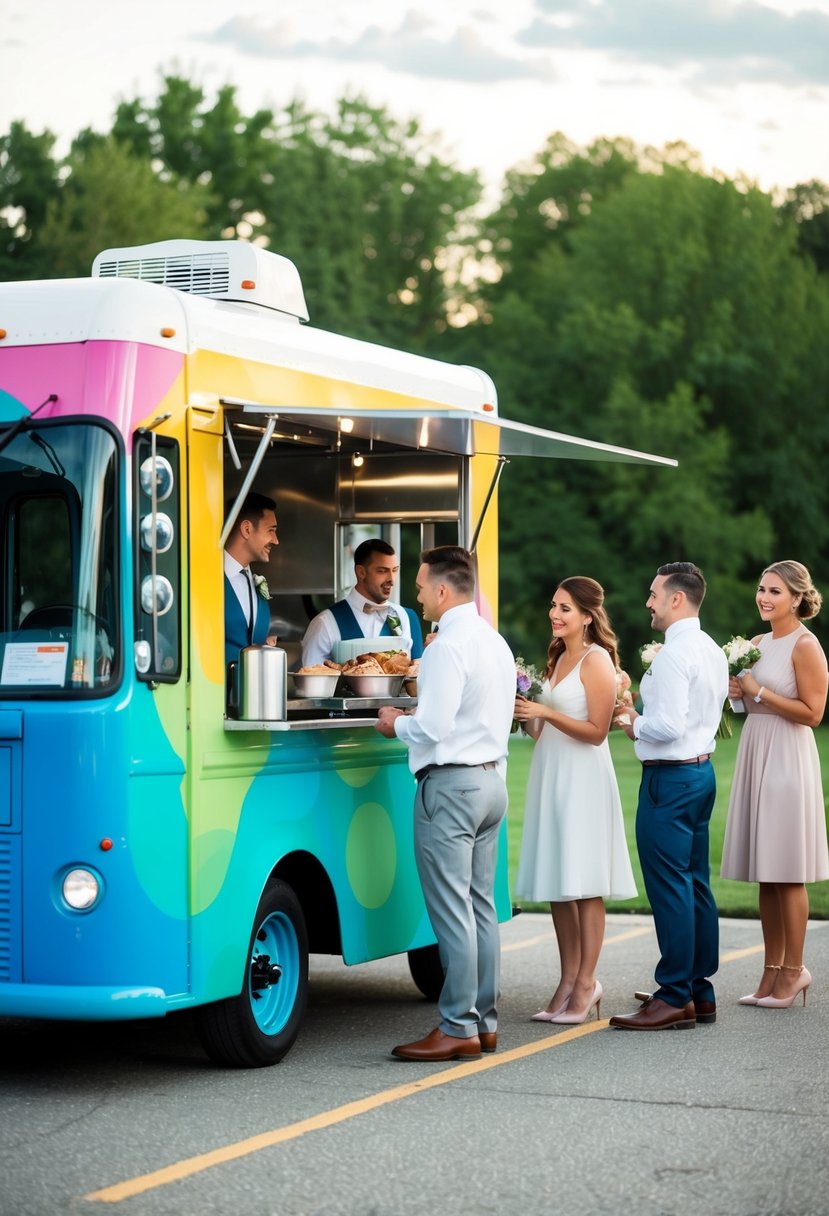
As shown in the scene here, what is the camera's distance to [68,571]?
668 cm

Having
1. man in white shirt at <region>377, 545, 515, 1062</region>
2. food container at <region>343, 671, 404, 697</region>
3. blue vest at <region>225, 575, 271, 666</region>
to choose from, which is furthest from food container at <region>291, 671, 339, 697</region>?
man in white shirt at <region>377, 545, 515, 1062</region>

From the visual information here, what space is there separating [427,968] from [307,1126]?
2957mm

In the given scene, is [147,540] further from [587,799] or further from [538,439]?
[587,799]

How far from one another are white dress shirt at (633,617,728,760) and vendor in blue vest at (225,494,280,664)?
172cm

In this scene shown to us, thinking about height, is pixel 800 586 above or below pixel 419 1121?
above

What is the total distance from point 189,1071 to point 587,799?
2.27 m

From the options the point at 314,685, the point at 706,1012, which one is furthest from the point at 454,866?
the point at 706,1012

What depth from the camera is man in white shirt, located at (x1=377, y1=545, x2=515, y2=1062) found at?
720 centimetres

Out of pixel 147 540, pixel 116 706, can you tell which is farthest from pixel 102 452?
pixel 116 706

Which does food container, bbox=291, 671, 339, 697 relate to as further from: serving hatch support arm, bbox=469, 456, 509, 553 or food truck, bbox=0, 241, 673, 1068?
serving hatch support arm, bbox=469, 456, 509, 553

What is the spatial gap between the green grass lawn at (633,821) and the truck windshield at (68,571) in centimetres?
576

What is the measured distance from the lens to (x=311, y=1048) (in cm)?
775

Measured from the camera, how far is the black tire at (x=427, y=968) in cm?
909

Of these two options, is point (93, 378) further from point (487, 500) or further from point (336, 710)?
point (487, 500)
